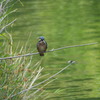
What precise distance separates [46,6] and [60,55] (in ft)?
52.7

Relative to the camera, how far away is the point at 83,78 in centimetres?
1370

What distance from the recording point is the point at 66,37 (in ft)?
71.3

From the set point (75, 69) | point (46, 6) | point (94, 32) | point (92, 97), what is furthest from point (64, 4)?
point (92, 97)

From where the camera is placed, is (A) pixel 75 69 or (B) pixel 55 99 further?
(A) pixel 75 69

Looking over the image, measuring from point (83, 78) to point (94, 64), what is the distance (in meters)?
1.94

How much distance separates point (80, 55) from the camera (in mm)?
17125

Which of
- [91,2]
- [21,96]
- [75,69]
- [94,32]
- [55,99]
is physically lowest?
[91,2]

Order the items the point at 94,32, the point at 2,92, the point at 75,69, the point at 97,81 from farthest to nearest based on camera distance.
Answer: the point at 94,32
the point at 75,69
the point at 97,81
the point at 2,92

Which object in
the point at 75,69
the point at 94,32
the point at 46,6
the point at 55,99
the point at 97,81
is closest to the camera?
the point at 55,99

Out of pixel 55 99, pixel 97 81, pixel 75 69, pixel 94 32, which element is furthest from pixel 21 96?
pixel 94 32

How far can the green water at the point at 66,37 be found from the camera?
41.2ft

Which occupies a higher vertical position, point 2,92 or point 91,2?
point 2,92

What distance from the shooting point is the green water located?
12.6 meters

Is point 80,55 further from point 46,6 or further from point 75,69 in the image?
point 46,6
